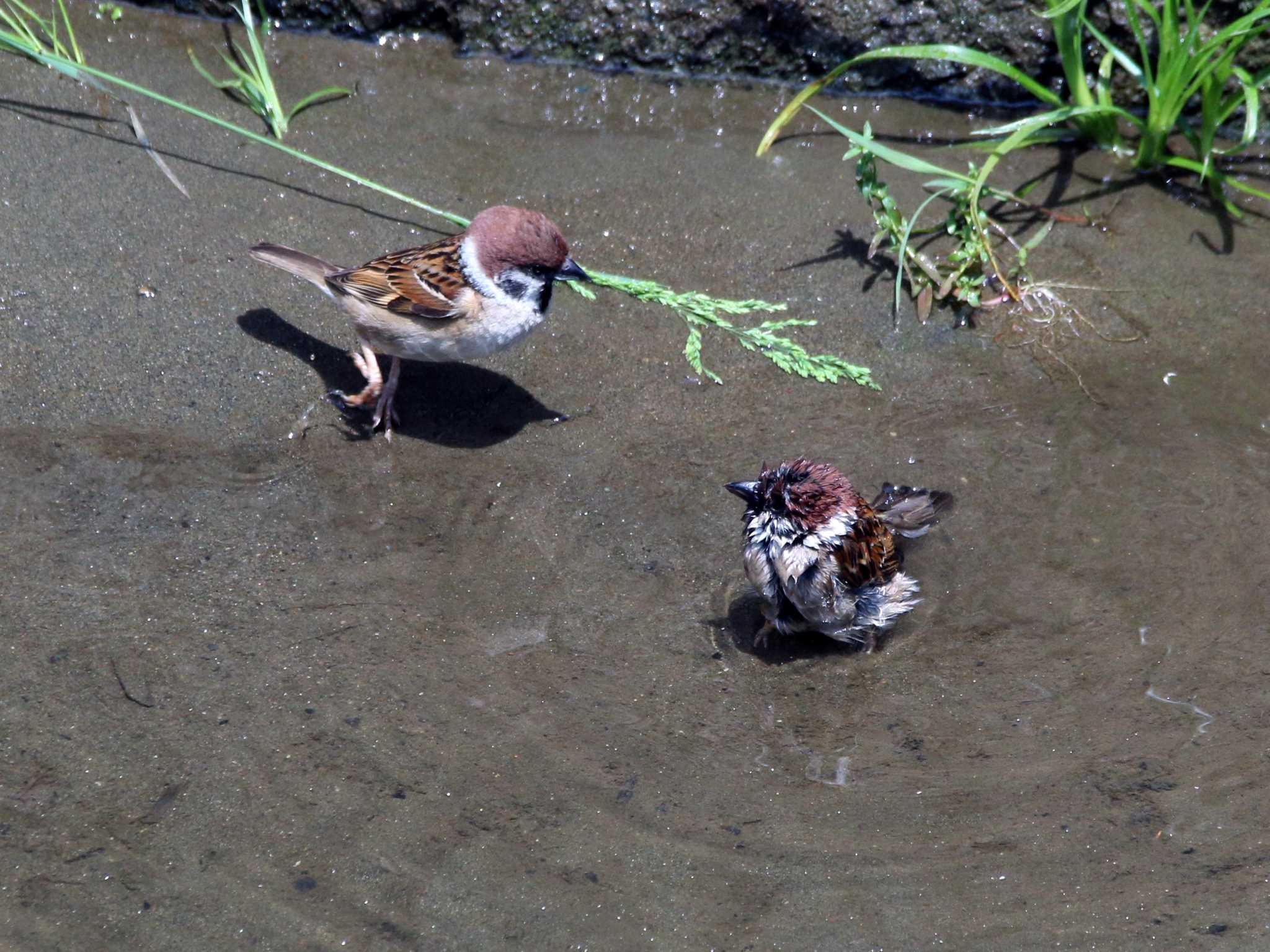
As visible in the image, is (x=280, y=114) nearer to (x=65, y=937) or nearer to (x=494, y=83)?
(x=494, y=83)

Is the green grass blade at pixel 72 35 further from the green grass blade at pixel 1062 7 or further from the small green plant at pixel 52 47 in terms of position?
the green grass blade at pixel 1062 7

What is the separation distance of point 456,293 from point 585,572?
4.24 ft

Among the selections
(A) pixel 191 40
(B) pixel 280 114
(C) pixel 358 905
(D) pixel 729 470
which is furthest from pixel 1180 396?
(A) pixel 191 40

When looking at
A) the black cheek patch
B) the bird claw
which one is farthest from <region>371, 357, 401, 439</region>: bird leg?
the black cheek patch

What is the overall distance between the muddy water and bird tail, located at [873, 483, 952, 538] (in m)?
0.13

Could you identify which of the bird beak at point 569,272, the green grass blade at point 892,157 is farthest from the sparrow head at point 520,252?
the green grass blade at point 892,157

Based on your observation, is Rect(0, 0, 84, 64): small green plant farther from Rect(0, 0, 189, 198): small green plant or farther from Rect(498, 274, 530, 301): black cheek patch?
Rect(498, 274, 530, 301): black cheek patch

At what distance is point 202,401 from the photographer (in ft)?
15.5

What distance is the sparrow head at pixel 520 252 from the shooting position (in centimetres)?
459

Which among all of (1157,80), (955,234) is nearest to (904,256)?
(955,234)

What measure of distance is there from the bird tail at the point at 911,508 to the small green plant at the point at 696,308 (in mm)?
852

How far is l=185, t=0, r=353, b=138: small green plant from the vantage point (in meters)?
5.93

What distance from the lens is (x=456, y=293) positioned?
4.66 metres

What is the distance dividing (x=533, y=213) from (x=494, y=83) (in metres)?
2.28
